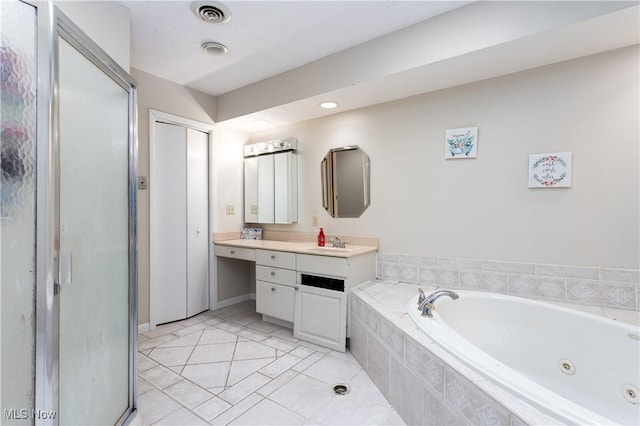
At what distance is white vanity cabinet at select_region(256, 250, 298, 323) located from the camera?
2574mm

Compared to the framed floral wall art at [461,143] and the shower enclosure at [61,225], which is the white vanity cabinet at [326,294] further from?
the shower enclosure at [61,225]

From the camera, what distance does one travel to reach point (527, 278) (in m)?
1.99

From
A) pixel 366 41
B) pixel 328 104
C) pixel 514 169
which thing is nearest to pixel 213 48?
pixel 328 104

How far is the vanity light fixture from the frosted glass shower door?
73.9 inches

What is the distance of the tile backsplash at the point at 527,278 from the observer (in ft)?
5.73

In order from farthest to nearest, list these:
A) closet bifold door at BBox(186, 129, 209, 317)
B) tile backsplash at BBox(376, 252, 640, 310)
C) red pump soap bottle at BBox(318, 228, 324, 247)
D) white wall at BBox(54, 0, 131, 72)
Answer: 1. closet bifold door at BBox(186, 129, 209, 317)
2. red pump soap bottle at BBox(318, 228, 324, 247)
3. tile backsplash at BBox(376, 252, 640, 310)
4. white wall at BBox(54, 0, 131, 72)

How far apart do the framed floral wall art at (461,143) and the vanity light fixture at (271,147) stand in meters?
1.62

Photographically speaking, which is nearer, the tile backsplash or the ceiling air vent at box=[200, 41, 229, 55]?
the tile backsplash

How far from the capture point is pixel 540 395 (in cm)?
91

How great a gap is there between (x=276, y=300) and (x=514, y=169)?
2229 mm

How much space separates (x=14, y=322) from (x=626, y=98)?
10.1ft

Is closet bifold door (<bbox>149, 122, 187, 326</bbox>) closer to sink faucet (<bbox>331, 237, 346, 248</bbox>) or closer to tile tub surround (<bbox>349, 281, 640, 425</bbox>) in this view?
sink faucet (<bbox>331, 237, 346, 248</bbox>)

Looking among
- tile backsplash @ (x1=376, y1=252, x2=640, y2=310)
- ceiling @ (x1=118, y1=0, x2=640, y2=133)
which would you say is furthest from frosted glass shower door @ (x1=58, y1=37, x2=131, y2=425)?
tile backsplash @ (x1=376, y1=252, x2=640, y2=310)

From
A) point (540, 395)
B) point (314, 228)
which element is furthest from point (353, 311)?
point (540, 395)
